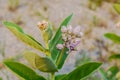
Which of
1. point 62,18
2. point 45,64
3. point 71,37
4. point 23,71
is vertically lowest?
point 62,18

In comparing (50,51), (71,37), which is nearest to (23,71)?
(50,51)

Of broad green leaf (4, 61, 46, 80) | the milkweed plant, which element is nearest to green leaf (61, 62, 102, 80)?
the milkweed plant

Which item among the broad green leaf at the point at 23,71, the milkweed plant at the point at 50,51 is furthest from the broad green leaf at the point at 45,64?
Answer: the broad green leaf at the point at 23,71

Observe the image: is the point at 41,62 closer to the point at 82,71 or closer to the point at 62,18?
the point at 82,71

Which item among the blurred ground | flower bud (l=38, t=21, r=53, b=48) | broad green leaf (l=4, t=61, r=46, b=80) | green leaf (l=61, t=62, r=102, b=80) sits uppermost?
flower bud (l=38, t=21, r=53, b=48)

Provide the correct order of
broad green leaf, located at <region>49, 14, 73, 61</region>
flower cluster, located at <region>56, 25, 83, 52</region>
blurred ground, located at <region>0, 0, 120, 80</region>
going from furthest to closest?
blurred ground, located at <region>0, 0, 120, 80</region> < broad green leaf, located at <region>49, 14, 73, 61</region> < flower cluster, located at <region>56, 25, 83, 52</region>

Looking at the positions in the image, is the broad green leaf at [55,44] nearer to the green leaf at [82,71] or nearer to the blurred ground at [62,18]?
the green leaf at [82,71]

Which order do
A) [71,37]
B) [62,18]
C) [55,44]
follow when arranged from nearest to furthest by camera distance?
[71,37], [55,44], [62,18]

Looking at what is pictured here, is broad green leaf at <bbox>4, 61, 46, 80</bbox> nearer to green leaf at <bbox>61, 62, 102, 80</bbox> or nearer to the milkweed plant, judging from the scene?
the milkweed plant
